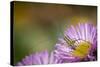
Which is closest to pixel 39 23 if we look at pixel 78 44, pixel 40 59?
pixel 40 59

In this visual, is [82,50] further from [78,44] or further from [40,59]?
[40,59]

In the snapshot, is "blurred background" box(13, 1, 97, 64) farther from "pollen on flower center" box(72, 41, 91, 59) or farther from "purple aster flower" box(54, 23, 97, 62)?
"pollen on flower center" box(72, 41, 91, 59)

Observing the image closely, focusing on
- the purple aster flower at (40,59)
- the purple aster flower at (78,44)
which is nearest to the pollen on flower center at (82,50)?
the purple aster flower at (78,44)

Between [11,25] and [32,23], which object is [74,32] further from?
[11,25]

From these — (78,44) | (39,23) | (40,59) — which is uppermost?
(39,23)

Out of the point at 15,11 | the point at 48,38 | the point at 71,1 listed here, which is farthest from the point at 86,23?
the point at 15,11

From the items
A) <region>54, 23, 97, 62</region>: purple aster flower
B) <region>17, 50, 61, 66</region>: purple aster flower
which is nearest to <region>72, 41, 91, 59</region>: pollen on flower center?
<region>54, 23, 97, 62</region>: purple aster flower
